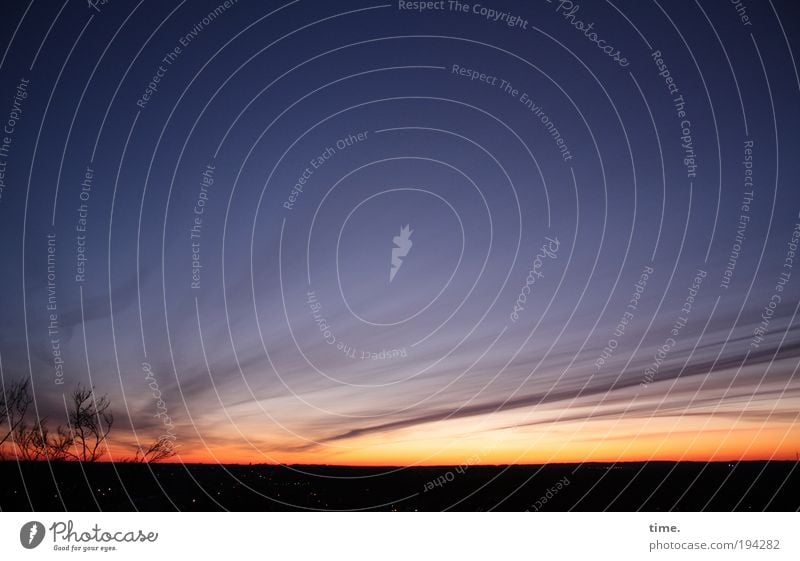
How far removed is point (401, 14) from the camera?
1467 centimetres

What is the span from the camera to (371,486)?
52.1ft
